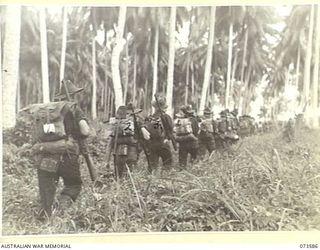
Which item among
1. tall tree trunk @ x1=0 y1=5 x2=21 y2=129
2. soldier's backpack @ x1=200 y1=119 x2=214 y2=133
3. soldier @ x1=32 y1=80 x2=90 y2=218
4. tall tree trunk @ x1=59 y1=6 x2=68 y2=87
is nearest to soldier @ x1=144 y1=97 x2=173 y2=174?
soldier's backpack @ x1=200 y1=119 x2=214 y2=133

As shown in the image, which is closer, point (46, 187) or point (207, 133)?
point (46, 187)

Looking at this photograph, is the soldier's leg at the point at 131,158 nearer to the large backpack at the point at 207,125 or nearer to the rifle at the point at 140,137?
the rifle at the point at 140,137

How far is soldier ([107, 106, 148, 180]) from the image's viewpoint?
2.03 metres

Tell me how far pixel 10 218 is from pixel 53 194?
0.17 m

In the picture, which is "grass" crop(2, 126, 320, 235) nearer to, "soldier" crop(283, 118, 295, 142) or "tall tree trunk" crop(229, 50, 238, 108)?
"soldier" crop(283, 118, 295, 142)

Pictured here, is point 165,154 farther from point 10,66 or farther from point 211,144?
point 10,66

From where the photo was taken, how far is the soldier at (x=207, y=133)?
207cm

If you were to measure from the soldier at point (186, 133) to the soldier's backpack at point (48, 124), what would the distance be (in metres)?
0.42

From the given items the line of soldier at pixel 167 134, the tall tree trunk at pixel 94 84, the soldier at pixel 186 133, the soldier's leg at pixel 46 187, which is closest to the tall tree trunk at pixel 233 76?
the line of soldier at pixel 167 134

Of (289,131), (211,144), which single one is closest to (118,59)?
(211,144)

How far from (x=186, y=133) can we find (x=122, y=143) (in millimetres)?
242

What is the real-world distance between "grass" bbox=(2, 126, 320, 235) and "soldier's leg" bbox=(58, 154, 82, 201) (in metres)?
0.03

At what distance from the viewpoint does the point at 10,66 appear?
1991 millimetres

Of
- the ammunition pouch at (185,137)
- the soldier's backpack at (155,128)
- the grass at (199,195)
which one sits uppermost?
the soldier's backpack at (155,128)
